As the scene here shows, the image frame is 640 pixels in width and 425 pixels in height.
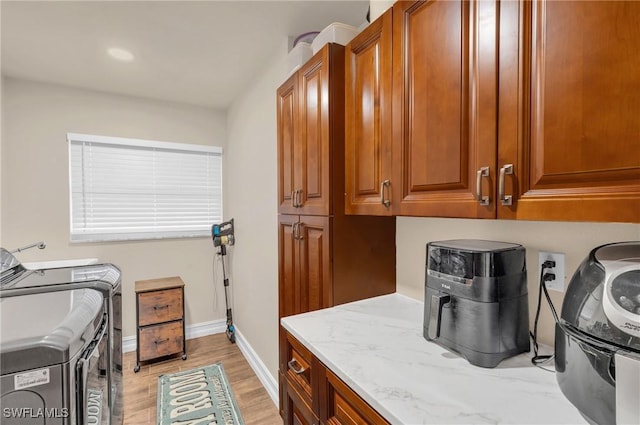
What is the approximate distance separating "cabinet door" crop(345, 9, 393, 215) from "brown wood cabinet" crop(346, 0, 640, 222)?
0.10 feet

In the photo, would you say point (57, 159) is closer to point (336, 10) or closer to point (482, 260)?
point (336, 10)

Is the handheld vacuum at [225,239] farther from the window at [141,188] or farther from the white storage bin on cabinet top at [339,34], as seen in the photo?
the white storage bin on cabinet top at [339,34]

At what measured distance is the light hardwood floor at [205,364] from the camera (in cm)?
205

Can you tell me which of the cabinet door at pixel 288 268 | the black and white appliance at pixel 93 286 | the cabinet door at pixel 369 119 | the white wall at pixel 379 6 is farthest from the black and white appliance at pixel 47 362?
the white wall at pixel 379 6

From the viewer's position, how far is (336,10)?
1.77 m

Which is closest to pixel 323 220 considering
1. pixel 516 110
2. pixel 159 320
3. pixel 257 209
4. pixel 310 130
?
pixel 310 130

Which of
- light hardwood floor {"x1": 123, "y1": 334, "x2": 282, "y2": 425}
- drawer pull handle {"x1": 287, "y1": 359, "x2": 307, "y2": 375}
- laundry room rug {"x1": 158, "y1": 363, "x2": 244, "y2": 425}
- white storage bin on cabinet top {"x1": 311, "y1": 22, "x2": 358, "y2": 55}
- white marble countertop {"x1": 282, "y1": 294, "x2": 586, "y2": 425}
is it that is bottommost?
light hardwood floor {"x1": 123, "y1": 334, "x2": 282, "y2": 425}

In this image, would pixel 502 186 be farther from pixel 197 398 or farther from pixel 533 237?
pixel 197 398

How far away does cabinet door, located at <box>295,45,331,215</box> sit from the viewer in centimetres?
139

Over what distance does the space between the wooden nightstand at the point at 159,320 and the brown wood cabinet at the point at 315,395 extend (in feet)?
6.01

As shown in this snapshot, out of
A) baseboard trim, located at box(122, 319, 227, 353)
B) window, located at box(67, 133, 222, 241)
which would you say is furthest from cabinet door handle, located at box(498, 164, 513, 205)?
baseboard trim, located at box(122, 319, 227, 353)

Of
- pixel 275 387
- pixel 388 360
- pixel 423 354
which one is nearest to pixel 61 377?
pixel 388 360

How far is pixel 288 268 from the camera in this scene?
5.74 feet

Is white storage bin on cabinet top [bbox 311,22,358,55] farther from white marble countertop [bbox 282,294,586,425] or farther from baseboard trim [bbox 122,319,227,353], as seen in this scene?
baseboard trim [bbox 122,319,227,353]
